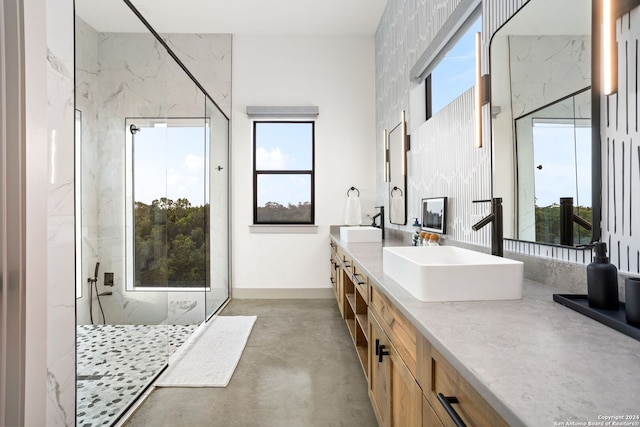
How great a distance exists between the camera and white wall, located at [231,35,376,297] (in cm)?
434

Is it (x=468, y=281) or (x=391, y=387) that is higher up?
(x=468, y=281)

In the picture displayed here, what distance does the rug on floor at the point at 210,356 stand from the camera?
7.18 ft

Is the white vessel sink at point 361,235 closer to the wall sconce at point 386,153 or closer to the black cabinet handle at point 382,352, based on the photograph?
the wall sconce at point 386,153

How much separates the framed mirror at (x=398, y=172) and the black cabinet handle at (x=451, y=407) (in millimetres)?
2342

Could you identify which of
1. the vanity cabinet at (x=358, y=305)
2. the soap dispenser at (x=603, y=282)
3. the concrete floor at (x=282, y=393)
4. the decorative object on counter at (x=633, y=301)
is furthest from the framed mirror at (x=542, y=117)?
the concrete floor at (x=282, y=393)

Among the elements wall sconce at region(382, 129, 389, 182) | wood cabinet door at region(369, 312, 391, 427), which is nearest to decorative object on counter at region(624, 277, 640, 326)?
wood cabinet door at region(369, 312, 391, 427)

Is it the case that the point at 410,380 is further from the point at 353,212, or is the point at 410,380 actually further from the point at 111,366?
the point at 353,212

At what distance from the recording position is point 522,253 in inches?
53.9

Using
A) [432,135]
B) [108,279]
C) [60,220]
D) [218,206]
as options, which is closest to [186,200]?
[218,206]

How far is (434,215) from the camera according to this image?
2.29m

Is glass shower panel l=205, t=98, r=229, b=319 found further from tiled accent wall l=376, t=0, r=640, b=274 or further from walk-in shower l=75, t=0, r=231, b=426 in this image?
tiled accent wall l=376, t=0, r=640, b=274

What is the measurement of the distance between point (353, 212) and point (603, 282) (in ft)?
10.3

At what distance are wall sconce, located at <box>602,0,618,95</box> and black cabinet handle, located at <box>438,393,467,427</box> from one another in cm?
88

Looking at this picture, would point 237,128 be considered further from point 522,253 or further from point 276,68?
point 522,253
